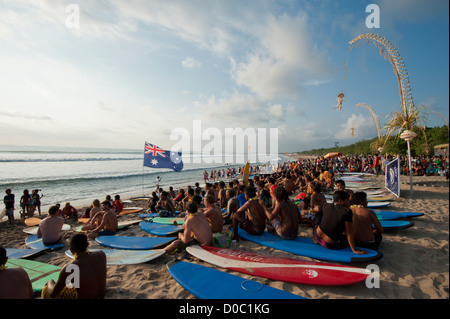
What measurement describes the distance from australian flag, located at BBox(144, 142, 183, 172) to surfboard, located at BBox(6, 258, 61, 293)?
891 cm

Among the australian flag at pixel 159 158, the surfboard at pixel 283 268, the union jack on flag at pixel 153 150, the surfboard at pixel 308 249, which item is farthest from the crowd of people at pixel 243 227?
the union jack on flag at pixel 153 150

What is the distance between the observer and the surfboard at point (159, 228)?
19.0 ft

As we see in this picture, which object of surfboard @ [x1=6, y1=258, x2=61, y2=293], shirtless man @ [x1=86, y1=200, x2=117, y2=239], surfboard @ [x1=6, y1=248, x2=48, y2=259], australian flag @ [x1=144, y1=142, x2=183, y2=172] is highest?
australian flag @ [x1=144, y1=142, x2=183, y2=172]

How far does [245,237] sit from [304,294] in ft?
7.01

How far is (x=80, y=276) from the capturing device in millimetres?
2580

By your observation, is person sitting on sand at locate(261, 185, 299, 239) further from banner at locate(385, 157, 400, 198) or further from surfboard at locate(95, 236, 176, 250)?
banner at locate(385, 157, 400, 198)

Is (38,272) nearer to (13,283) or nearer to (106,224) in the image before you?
(13,283)

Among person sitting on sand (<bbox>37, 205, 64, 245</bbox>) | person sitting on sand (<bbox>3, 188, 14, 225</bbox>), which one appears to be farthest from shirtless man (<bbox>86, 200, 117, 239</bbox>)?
person sitting on sand (<bbox>3, 188, 14, 225</bbox>)

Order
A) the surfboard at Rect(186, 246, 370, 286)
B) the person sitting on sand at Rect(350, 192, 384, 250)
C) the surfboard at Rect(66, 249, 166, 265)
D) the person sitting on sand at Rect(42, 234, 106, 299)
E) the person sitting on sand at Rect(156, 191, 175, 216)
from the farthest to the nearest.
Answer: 1. the person sitting on sand at Rect(156, 191, 175, 216)
2. the surfboard at Rect(66, 249, 166, 265)
3. the person sitting on sand at Rect(350, 192, 384, 250)
4. the surfboard at Rect(186, 246, 370, 286)
5. the person sitting on sand at Rect(42, 234, 106, 299)

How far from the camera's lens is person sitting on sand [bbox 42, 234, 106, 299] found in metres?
2.51

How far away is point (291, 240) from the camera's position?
451cm

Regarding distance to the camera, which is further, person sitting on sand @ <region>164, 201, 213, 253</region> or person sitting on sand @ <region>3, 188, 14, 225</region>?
person sitting on sand @ <region>3, 188, 14, 225</region>

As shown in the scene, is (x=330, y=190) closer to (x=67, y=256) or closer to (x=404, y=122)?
(x=404, y=122)
